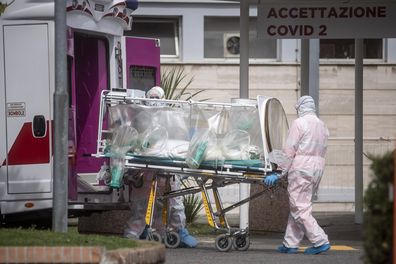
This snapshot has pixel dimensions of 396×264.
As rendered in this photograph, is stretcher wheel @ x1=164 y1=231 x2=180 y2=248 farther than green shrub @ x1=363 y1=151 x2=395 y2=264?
Yes

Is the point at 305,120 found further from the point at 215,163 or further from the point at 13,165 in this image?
the point at 13,165

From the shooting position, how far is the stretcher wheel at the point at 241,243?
1240 cm

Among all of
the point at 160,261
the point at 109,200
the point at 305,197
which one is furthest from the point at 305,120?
the point at 160,261

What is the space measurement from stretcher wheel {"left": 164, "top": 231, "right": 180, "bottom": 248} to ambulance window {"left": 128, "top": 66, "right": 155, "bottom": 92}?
2518mm

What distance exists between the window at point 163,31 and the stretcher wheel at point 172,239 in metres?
8.62

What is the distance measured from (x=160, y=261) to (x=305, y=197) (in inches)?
160

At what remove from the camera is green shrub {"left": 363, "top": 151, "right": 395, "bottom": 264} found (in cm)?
673

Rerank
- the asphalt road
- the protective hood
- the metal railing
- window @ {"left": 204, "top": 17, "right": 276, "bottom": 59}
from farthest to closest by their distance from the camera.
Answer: window @ {"left": 204, "top": 17, "right": 276, "bottom": 59}, the metal railing, the protective hood, the asphalt road

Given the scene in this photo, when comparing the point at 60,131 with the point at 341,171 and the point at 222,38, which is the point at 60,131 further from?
the point at 222,38

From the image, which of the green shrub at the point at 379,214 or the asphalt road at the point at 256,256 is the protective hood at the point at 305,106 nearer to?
the asphalt road at the point at 256,256

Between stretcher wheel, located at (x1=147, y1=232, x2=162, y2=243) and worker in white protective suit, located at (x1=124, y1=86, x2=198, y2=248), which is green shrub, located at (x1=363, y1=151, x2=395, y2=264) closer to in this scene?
stretcher wheel, located at (x1=147, y1=232, x2=162, y2=243)

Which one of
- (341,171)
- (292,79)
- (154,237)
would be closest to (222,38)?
(292,79)

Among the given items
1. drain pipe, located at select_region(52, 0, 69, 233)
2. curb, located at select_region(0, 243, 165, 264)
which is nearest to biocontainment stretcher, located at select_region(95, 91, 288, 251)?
drain pipe, located at select_region(52, 0, 69, 233)

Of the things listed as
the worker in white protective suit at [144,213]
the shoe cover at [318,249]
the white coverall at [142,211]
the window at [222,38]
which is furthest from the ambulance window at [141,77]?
the window at [222,38]
